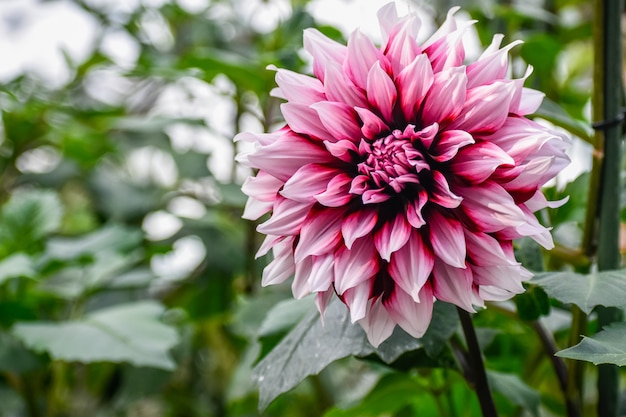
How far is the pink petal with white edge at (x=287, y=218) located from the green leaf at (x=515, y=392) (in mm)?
177

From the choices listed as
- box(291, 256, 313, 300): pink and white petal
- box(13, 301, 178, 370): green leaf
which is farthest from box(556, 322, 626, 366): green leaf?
box(13, 301, 178, 370): green leaf

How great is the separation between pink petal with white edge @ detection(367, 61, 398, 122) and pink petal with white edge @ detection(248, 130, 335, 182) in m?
0.03

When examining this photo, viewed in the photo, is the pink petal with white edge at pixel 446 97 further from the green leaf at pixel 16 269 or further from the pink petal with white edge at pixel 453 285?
the green leaf at pixel 16 269

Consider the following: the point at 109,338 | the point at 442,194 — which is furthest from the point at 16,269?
the point at 442,194

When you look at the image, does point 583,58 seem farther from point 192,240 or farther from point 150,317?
point 150,317

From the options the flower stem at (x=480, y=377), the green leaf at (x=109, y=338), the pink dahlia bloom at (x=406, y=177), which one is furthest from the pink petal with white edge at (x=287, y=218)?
the green leaf at (x=109, y=338)

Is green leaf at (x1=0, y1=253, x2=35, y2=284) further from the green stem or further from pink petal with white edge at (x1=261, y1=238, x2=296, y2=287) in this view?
the green stem

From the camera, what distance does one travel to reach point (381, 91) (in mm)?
290

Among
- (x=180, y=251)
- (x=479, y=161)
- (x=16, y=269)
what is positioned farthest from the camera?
(x=180, y=251)

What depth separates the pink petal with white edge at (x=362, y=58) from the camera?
300mm

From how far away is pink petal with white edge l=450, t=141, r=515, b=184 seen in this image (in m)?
0.26

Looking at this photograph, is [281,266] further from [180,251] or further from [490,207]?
[180,251]

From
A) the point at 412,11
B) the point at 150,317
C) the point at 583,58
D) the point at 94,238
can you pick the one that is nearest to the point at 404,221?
the point at 412,11

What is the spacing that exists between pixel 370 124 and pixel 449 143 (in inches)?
1.5
